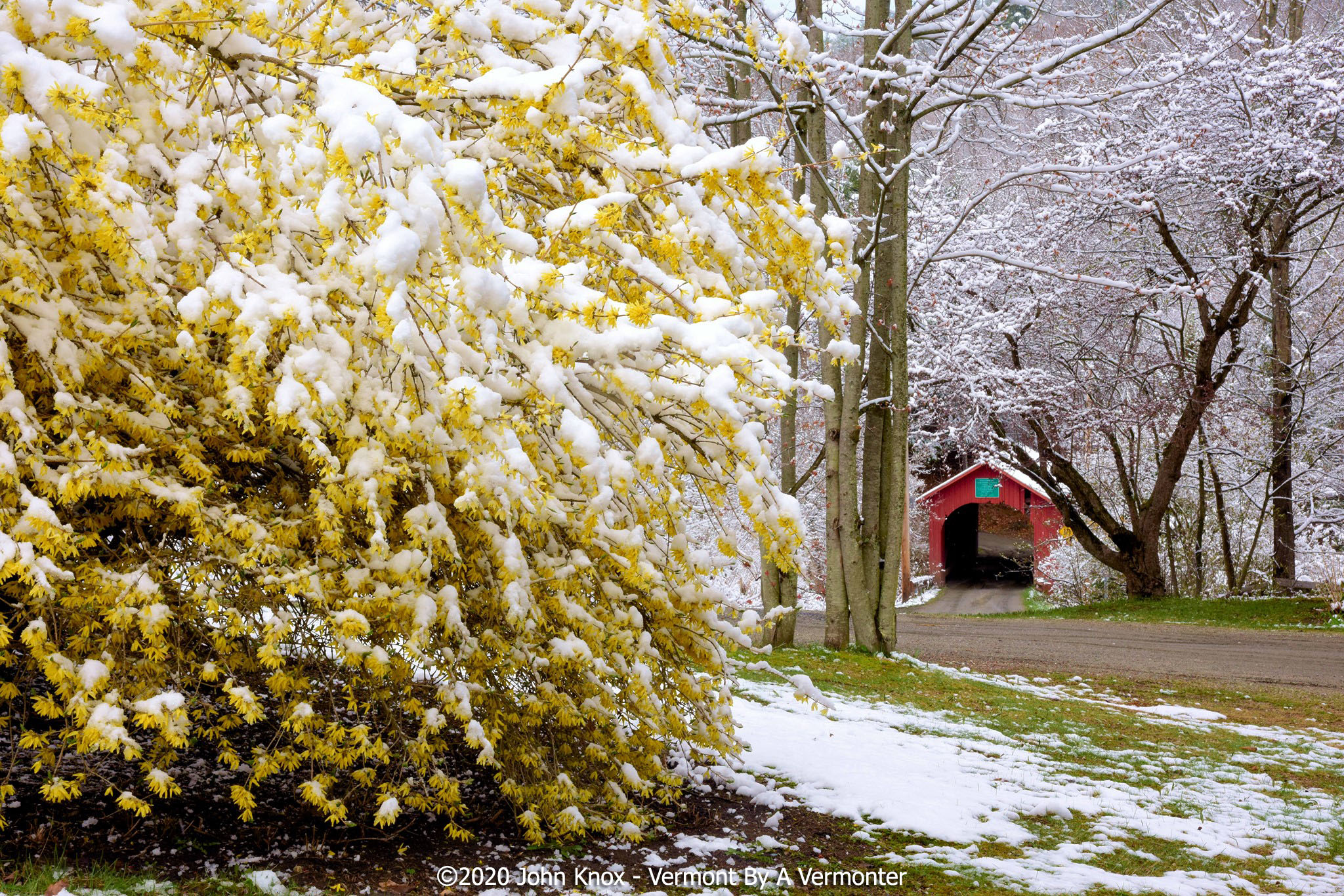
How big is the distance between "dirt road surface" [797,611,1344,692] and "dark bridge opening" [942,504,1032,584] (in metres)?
11.4

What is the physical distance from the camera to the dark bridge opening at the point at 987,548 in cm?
2917

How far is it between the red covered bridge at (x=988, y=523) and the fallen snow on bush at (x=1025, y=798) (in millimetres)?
18791

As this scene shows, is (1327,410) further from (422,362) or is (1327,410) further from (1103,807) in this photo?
(422,362)

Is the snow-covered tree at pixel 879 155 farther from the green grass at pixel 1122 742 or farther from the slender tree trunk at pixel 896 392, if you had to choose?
the green grass at pixel 1122 742

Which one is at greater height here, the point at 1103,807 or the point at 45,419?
the point at 45,419

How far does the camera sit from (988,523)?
3359 cm

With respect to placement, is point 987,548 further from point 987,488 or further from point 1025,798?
point 1025,798

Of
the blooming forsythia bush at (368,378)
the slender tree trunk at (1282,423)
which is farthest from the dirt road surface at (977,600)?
the blooming forsythia bush at (368,378)

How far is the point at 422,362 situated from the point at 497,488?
15.0 inches

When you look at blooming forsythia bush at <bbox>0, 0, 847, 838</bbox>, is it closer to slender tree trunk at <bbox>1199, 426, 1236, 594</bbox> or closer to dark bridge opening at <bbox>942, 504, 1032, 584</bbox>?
slender tree trunk at <bbox>1199, 426, 1236, 594</bbox>

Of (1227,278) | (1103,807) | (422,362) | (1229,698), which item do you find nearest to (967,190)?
(1227,278)

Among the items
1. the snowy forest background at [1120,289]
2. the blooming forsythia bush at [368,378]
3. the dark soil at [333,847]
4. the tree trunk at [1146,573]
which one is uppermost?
the snowy forest background at [1120,289]

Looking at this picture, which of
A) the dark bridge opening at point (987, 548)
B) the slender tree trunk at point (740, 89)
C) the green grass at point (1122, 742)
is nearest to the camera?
the green grass at point (1122, 742)

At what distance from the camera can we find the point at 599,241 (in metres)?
3.38
